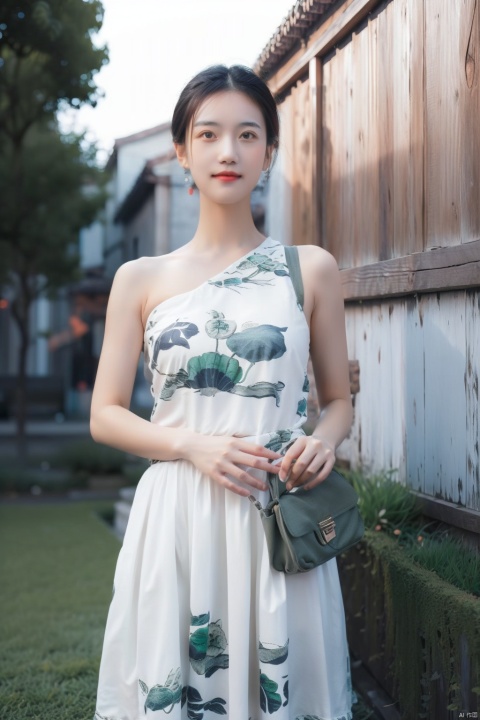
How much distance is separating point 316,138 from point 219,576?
3013 millimetres

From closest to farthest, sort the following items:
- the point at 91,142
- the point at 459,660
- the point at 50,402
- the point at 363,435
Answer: the point at 459,660 → the point at 363,435 → the point at 91,142 → the point at 50,402

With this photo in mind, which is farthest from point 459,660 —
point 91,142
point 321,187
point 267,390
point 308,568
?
point 91,142

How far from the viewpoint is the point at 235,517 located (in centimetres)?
202

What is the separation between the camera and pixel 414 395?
3285 mm

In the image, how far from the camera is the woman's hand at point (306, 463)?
1930mm

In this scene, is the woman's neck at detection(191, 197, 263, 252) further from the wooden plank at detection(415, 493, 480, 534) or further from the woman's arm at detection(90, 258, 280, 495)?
the wooden plank at detection(415, 493, 480, 534)

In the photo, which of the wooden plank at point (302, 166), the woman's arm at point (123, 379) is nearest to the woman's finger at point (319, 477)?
the woman's arm at point (123, 379)

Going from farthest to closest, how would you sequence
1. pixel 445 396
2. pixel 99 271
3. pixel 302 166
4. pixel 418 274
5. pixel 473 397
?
1. pixel 99 271
2. pixel 302 166
3. pixel 418 274
4. pixel 445 396
5. pixel 473 397

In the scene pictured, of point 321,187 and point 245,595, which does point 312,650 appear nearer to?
point 245,595

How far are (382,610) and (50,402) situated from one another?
1968cm

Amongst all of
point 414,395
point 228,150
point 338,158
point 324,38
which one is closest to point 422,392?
point 414,395

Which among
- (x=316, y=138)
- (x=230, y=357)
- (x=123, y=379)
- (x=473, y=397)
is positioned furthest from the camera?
(x=316, y=138)

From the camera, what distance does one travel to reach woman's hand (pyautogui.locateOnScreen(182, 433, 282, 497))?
1.93 m

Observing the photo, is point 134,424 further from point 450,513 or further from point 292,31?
point 292,31
